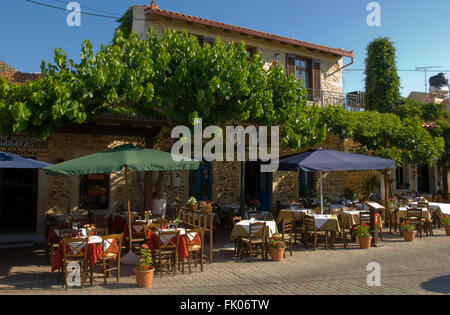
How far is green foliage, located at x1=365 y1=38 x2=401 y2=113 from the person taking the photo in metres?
17.3

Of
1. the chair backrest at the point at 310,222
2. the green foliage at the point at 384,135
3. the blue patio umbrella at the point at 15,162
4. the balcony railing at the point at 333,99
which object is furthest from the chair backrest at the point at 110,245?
the balcony railing at the point at 333,99

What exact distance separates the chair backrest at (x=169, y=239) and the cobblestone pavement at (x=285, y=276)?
0.54m

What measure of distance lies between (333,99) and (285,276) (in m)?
11.3

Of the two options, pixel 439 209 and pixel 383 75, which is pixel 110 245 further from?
pixel 383 75

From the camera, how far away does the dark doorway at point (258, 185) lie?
14039 mm

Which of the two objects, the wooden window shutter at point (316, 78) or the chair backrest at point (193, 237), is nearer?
the chair backrest at point (193, 237)

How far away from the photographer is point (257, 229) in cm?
755

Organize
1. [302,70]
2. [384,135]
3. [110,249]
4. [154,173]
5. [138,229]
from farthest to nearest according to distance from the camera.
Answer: [302,70] → [384,135] → [154,173] → [138,229] → [110,249]

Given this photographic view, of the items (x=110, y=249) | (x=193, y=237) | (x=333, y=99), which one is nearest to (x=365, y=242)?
(x=193, y=237)

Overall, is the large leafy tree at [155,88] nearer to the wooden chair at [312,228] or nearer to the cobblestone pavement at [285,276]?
the wooden chair at [312,228]

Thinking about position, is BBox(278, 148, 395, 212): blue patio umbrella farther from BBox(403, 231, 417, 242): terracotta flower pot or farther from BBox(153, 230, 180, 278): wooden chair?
BBox(153, 230, 180, 278): wooden chair

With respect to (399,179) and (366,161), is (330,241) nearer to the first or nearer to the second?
(366,161)

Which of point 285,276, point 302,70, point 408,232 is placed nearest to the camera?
point 285,276
